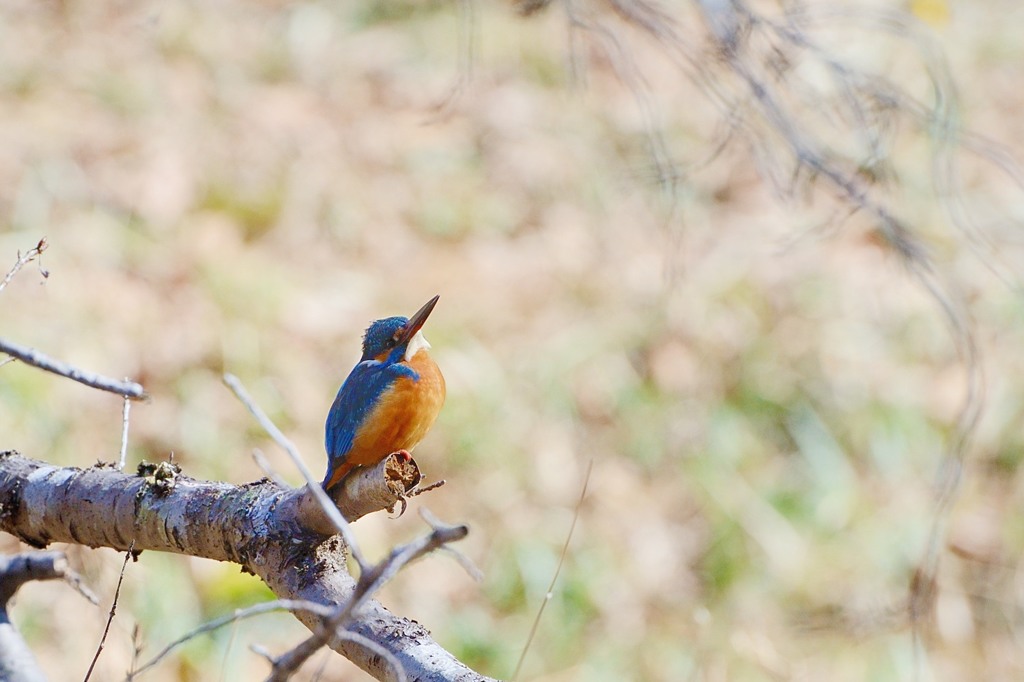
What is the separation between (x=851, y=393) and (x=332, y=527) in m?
3.74

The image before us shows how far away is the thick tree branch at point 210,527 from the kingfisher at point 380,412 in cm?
17

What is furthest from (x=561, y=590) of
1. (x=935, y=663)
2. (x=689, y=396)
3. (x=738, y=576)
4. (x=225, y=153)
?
(x=225, y=153)

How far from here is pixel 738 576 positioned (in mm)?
4211

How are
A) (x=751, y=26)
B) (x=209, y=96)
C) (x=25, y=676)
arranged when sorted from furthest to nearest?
1. (x=209, y=96)
2. (x=751, y=26)
3. (x=25, y=676)

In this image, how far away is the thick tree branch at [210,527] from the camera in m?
1.56

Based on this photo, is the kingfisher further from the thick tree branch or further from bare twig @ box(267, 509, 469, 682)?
bare twig @ box(267, 509, 469, 682)

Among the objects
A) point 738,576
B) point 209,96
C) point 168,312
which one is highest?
point 209,96

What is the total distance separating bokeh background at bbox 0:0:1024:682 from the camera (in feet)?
13.0

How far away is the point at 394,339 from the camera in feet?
6.98

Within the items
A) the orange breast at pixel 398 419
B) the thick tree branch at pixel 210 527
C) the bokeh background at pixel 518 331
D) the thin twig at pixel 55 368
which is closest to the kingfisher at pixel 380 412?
the orange breast at pixel 398 419

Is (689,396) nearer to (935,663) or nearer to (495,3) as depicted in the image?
(935,663)

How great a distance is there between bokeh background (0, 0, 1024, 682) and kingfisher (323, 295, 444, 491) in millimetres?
1556

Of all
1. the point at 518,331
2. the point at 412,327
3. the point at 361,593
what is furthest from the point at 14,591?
the point at 518,331

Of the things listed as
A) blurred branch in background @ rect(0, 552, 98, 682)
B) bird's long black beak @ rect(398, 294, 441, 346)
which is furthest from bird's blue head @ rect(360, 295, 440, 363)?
blurred branch in background @ rect(0, 552, 98, 682)
